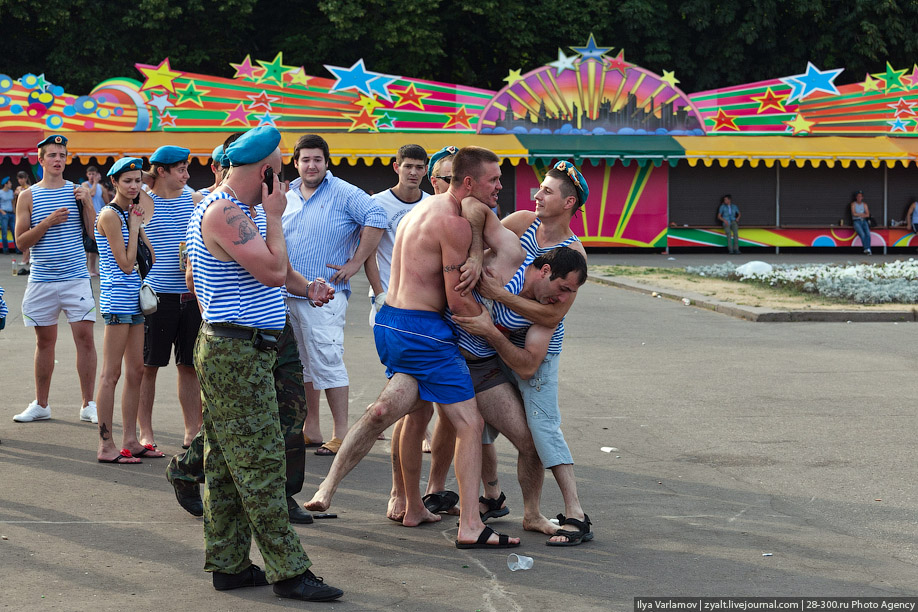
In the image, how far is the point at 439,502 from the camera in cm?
561

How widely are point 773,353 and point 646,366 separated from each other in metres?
1.64

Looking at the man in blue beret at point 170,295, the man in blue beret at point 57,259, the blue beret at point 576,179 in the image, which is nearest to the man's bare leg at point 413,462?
the blue beret at point 576,179

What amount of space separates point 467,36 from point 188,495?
34.8m

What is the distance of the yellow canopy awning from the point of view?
1041 inches

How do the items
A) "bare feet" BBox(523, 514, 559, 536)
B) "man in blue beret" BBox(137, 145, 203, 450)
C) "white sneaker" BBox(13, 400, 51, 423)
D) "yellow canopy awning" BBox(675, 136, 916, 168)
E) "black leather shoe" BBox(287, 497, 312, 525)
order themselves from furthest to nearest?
"yellow canopy awning" BBox(675, 136, 916, 168) → "white sneaker" BBox(13, 400, 51, 423) → "man in blue beret" BBox(137, 145, 203, 450) → "black leather shoe" BBox(287, 497, 312, 525) → "bare feet" BBox(523, 514, 559, 536)

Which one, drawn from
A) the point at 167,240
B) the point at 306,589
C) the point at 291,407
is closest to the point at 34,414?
the point at 167,240

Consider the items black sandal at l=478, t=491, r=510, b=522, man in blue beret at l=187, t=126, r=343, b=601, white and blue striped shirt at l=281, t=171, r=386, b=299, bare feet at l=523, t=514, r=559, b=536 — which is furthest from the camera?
white and blue striped shirt at l=281, t=171, r=386, b=299

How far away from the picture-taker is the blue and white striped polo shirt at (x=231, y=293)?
4.28m

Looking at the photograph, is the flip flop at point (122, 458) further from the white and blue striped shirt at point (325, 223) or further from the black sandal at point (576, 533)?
the black sandal at point (576, 533)

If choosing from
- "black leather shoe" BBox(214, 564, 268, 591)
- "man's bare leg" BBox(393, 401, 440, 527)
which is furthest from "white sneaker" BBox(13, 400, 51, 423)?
"black leather shoe" BBox(214, 564, 268, 591)

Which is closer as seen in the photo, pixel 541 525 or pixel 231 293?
pixel 231 293

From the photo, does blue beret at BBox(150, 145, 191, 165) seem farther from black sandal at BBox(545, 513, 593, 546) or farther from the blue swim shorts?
black sandal at BBox(545, 513, 593, 546)

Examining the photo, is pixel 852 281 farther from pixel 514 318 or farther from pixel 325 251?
pixel 514 318

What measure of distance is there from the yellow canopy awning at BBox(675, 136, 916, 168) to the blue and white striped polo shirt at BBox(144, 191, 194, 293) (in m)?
21.0
